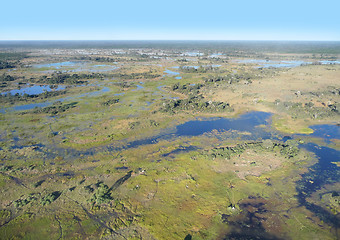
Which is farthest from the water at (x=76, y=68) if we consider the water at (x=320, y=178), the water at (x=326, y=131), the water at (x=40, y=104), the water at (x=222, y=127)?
the water at (x=320, y=178)

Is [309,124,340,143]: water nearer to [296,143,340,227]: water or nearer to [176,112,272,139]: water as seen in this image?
[296,143,340,227]: water

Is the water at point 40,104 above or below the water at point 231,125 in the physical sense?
above

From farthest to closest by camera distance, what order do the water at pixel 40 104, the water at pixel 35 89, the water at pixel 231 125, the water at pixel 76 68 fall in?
the water at pixel 76 68, the water at pixel 35 89, the water at pixel 40 104, the water at pixel 231 125

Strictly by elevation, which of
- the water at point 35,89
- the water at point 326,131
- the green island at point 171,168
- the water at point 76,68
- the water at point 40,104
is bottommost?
the green island at point 171,168

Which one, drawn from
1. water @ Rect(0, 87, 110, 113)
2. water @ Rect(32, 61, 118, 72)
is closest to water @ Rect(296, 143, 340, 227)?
water @ Rect(0, 87, 110, 113)

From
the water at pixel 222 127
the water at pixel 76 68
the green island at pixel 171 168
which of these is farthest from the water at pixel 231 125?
the water at pixel 76 68

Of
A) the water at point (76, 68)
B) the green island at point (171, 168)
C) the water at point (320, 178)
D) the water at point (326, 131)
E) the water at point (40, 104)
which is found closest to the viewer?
the green island at point (171, 168)

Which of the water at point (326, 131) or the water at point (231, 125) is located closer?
the water at point (326, 131)

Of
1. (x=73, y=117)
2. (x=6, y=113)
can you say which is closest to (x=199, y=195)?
(x=73, y=117)

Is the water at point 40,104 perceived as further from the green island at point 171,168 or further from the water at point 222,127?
the water at point 222,127

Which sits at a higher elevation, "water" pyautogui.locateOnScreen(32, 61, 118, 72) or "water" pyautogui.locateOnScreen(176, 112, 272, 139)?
"water" pyautogui.locateOnScreen(32, 61, 118, 72)
